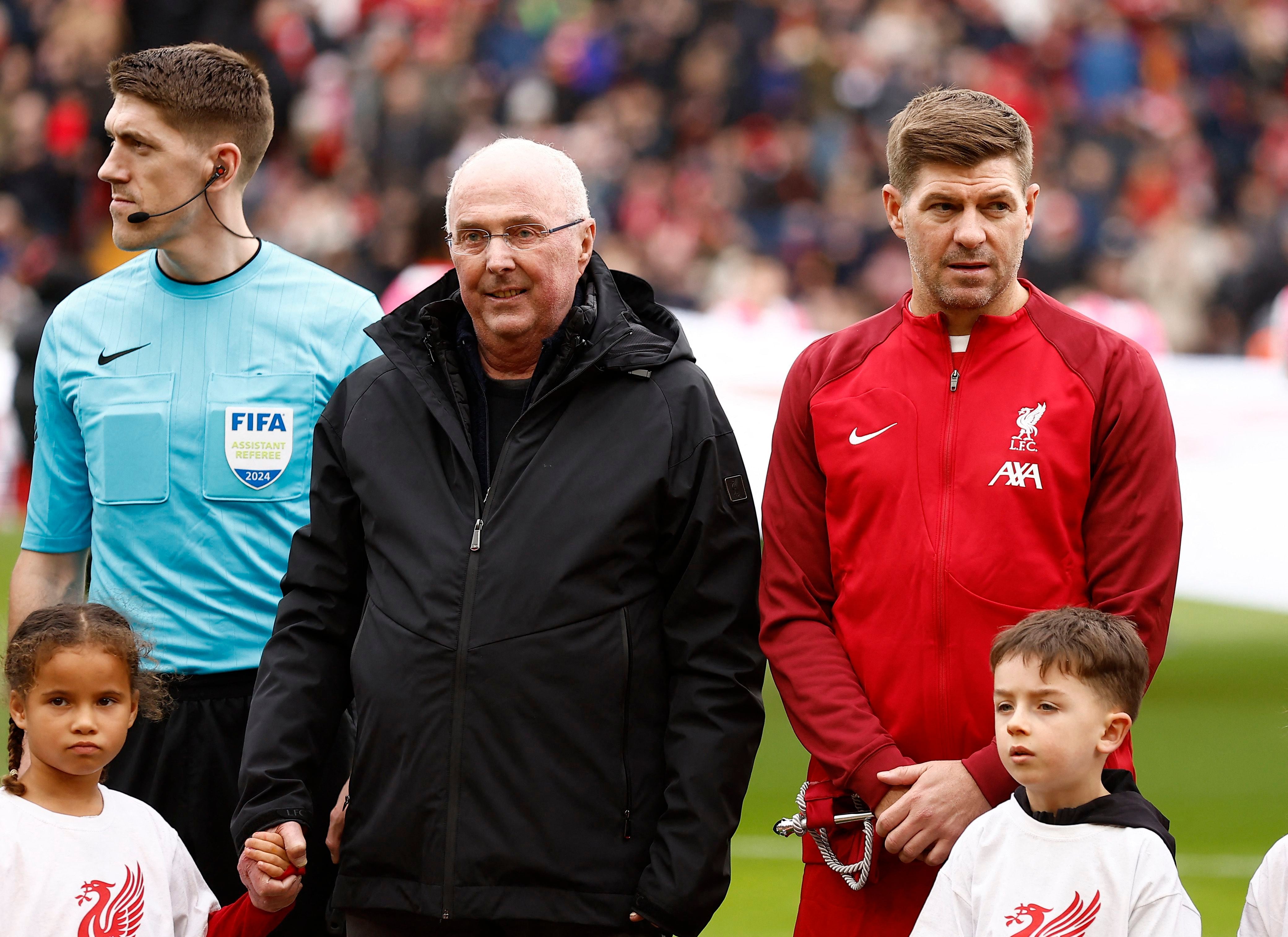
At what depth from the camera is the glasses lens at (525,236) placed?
10.7 ft

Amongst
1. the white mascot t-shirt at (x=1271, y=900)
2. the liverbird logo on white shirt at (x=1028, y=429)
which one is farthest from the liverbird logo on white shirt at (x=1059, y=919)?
the liverbird logo on white shirt at (x=1028, y=429)

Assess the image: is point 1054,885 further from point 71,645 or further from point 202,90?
point 202,90

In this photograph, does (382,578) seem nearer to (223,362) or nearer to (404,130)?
(223,362)

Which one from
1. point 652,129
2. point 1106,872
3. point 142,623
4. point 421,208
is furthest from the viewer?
point 652,129

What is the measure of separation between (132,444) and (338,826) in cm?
102

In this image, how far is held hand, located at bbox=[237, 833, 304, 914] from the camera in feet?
10.2

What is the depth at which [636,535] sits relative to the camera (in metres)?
3.15

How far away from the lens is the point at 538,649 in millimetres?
3082

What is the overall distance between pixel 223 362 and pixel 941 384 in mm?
1568

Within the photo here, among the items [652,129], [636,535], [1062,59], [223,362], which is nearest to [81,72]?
[652,129]

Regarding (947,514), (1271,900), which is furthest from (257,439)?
(1271,900)

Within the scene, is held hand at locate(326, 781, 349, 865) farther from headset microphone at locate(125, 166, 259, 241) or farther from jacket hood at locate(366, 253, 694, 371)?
headset microphone at locate(125, 166, 259, 241)

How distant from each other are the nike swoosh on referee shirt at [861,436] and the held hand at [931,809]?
Result: 1.97 feet

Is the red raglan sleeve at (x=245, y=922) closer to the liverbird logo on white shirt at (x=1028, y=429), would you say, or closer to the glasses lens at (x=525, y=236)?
the glasses lens at (x=525, y=236)
